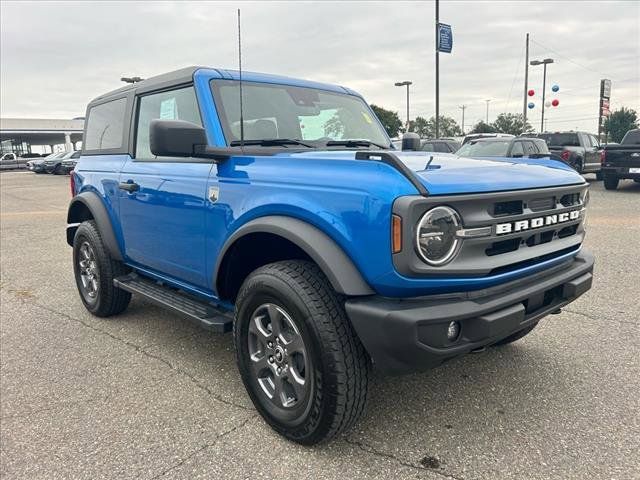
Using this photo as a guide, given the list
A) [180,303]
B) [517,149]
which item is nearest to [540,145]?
[517,149]

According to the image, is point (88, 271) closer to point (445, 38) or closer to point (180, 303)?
point (180, 303)

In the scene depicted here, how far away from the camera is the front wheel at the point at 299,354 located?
2.33 m

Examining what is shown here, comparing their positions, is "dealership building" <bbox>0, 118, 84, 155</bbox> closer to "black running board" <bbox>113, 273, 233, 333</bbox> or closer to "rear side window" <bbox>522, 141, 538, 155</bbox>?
"rear side window" <bbox>522, 141, 538, 155</bbox>

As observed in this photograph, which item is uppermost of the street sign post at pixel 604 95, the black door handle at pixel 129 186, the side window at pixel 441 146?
the street sign post at pixel 604 95

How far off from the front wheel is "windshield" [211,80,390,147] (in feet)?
3.44

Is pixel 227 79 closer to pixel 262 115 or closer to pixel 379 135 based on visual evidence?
pixel 262 115

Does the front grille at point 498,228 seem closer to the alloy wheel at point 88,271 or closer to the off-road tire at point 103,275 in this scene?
the off-road tire at point 103,275

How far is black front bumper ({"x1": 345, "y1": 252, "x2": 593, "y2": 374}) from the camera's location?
2.11 meters

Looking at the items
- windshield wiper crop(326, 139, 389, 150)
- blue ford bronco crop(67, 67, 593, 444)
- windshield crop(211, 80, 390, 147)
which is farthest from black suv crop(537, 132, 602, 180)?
blue ford bronco crop(67, 67, 593, 444)

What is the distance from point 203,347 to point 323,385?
1.75 metres

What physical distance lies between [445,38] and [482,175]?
1694 centimetres

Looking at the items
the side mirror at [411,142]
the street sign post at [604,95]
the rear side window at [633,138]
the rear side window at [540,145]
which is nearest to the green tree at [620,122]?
the street sign post at [604,95]

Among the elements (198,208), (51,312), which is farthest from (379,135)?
(51,312)

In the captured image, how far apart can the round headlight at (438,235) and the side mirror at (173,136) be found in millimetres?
1354
